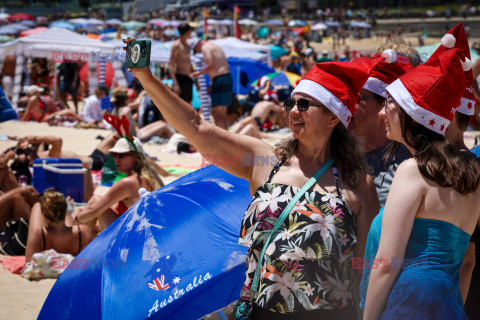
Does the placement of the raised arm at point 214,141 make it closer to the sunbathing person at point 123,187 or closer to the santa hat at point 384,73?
the santa hat at point 384,73

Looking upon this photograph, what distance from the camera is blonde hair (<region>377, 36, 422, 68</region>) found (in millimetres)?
2746

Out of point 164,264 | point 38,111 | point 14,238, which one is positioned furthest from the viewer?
point 38,111

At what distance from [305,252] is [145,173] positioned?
3.15m

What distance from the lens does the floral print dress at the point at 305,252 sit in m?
1.92

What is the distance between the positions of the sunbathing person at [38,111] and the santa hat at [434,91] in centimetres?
1129

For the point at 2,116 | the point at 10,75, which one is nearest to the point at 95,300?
the point at 2,116

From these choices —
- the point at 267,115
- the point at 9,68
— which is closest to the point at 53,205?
the point at 267,115

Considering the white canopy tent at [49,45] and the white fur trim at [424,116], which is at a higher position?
the white fur trim at [424,116]

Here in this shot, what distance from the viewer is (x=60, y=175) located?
5922 millimetres

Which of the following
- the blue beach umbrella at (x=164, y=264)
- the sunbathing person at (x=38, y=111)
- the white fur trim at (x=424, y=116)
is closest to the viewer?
the white fur trim at (x=424, y=116)

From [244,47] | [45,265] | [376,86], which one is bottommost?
[45,265]

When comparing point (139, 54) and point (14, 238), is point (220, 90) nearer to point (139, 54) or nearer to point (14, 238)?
point (14, 238)

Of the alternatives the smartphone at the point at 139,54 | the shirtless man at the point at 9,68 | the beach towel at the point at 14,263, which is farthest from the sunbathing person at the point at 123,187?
the shirtless man at the point at 9,68

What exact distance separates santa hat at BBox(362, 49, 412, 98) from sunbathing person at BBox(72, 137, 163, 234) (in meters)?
2.60
